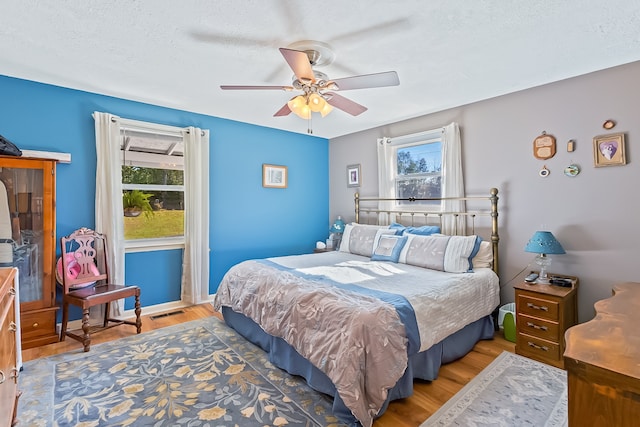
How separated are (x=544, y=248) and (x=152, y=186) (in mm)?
4223

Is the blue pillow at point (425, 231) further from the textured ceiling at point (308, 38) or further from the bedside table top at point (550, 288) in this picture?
the textured ceiling at point (308, 38)

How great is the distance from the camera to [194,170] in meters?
3.76

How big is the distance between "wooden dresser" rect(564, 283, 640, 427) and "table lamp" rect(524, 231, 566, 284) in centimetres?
162

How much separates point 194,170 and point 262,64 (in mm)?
1804

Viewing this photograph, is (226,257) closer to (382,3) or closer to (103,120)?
(103,120)

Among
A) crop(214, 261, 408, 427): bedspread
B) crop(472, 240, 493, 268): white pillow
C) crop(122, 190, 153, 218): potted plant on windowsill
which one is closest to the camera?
crop(214, 261, 408, 427): bedspread

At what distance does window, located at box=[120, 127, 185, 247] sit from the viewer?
3535mm

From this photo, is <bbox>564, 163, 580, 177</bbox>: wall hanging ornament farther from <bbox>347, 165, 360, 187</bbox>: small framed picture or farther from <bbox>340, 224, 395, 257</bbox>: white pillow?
<bbox>347, 165, 360, 187</bbox>: small framed picture

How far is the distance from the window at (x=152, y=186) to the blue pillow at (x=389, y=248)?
2.51m

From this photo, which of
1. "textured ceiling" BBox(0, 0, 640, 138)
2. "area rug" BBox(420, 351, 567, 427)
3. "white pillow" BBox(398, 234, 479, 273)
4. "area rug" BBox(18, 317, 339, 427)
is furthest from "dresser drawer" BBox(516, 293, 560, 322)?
"textured ceiling" BBox(0, 0, 640, 138)

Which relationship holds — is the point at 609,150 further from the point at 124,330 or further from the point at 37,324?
the point at 37,324

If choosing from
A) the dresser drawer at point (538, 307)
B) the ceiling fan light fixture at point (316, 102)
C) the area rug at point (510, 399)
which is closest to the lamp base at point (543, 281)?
the dresser drawer at point (538, 307)

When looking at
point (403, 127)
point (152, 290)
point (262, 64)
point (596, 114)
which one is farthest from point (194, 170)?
point (596, 114)

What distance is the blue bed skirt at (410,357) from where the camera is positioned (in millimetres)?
1948
